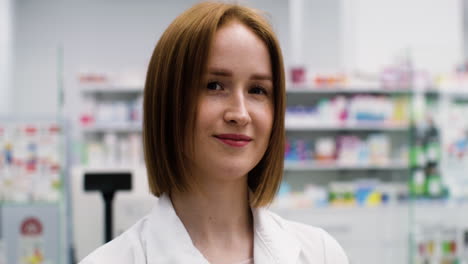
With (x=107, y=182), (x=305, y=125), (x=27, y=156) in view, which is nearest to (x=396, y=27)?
(x=305, y=125)

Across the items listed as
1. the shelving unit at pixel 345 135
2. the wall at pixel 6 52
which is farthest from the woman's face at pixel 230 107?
the wall at pixel 6 52

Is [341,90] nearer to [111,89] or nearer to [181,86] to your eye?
[111,89]

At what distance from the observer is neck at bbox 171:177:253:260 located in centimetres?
79

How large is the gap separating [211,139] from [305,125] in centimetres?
433

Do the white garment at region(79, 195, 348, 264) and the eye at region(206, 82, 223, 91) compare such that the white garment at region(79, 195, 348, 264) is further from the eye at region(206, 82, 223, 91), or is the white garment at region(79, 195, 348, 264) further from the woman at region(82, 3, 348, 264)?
the eye at region(206, 82, 223, 91)

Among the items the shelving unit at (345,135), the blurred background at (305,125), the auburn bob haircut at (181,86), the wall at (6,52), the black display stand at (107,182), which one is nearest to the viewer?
the auburn bob haircut at (181,86)

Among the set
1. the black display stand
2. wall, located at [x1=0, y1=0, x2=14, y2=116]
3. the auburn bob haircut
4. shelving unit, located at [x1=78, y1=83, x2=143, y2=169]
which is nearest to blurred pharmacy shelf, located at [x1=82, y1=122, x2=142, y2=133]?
shelving unit, located at [x1=78, y1=83, x2=143, y2=169]

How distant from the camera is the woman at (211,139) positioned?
72 centimetres

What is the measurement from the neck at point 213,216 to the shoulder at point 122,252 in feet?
0.32

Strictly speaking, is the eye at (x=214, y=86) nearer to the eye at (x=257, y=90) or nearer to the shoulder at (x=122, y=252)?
the eye at (x=257, y=90)

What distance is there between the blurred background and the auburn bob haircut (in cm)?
13

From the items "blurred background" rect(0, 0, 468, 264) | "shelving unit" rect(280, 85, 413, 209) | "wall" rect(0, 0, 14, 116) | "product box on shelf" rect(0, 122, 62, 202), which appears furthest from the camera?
"wall" rect(0, 0, 14, 116)

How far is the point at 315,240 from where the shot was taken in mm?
867

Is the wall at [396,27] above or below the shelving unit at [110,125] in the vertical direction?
above
